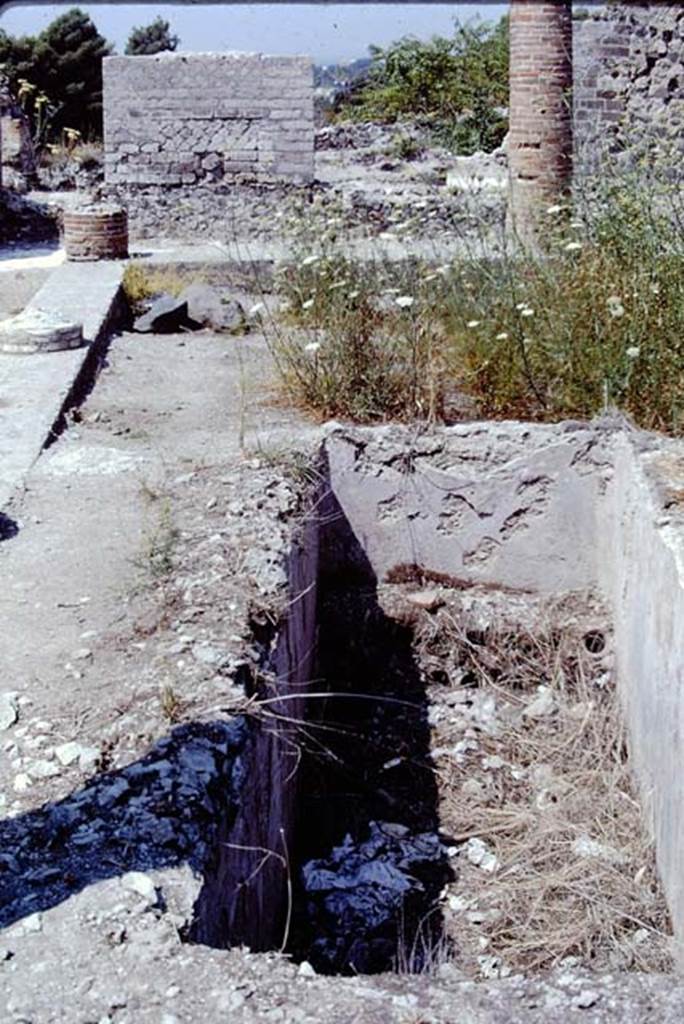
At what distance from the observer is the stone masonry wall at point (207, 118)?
1611 centimetres

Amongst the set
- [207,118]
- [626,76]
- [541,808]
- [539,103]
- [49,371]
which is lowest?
[541,808]

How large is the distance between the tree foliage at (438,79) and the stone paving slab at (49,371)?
13404 millimetres

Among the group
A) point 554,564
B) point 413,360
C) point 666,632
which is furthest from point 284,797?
point 413,360

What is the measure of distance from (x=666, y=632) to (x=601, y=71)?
27.8 ft

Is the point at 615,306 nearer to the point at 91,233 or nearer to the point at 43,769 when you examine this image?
the point at 43,769

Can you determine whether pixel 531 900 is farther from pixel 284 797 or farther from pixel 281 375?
pixel 281 375

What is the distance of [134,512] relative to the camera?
20.1 feet

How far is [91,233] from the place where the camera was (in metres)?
13.3

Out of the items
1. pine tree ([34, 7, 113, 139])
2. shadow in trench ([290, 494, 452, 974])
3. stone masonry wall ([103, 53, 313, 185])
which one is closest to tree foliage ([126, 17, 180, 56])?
pine tree ([34, 7, 113, 139])

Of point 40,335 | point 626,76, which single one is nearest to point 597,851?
point 40,335

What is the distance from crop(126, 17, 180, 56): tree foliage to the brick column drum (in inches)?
1153

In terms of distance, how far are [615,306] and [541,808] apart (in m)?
2.75

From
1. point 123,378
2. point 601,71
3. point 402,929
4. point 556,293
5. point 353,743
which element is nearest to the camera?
point 402,929

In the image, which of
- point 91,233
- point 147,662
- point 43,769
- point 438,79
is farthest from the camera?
point 438,79
